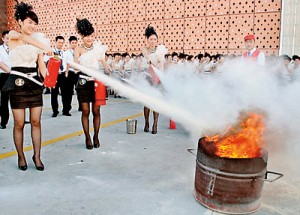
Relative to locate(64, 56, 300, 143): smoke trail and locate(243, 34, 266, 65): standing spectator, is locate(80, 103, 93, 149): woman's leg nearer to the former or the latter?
locate(64, 56, 300, 143): smoke trail

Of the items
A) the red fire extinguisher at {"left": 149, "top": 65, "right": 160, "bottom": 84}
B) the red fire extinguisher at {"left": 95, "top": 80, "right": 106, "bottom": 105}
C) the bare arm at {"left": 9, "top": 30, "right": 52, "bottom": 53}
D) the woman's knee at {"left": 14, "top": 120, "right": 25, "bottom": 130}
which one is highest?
the bare arm at {"left": 9, "top": 30, "right": 52, "bottom": 53}

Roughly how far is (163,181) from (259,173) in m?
1.19

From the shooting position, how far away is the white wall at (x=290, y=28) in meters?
10.7

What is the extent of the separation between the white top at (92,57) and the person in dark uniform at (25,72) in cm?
85

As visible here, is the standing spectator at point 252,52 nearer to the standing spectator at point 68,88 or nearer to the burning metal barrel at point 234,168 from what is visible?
the burning metal barrel at point 234,168

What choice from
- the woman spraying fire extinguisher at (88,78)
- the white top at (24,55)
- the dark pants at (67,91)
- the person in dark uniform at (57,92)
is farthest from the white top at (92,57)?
the dark pants at (67,91)

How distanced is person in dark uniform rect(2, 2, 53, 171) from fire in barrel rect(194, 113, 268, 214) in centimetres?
216

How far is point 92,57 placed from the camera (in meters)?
4.61

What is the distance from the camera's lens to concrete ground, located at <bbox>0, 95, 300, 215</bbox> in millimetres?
2844

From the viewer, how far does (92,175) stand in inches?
143

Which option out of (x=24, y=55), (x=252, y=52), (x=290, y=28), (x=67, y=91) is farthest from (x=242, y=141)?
(x=290, y=28)

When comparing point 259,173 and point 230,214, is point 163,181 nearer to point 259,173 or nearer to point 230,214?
point 230,214

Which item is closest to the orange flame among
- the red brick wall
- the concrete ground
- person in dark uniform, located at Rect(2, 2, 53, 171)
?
the concrete ground

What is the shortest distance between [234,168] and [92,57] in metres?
2.91
